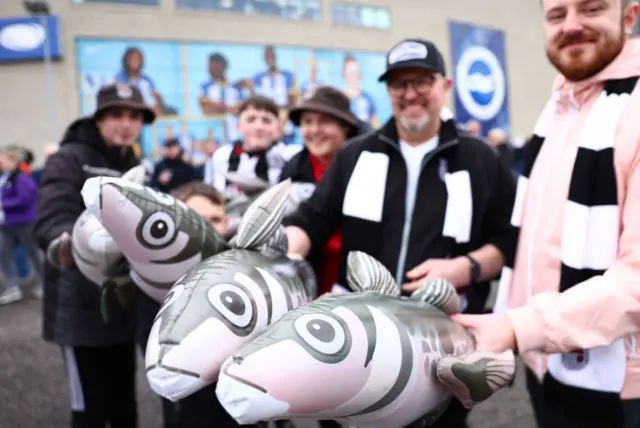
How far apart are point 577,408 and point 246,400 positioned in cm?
79

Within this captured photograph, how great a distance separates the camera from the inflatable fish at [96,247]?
1.32m

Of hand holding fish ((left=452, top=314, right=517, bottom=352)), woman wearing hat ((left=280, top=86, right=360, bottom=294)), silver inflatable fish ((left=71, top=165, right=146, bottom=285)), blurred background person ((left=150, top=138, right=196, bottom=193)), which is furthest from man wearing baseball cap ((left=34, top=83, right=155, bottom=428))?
blurred background person ((left=150, top=138, right=196, bottom=193))

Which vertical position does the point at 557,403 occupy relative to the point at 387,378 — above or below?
below

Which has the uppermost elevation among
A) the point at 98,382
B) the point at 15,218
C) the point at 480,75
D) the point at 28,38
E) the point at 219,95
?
the point at 28,38

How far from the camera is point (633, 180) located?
1.04 meters

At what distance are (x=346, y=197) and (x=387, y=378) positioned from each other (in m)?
0.82

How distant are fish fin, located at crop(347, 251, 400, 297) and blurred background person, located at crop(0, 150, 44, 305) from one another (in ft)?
16.9

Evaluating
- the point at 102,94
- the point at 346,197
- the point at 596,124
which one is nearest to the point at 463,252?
the point at 346,197

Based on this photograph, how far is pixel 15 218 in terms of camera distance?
5.43m

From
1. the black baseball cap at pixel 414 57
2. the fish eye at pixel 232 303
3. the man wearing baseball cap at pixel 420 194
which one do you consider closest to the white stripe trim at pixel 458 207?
the man wearing baseball cap at pixel 420 194

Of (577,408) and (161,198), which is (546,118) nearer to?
(577,408)

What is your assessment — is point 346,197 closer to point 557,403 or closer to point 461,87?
point 557,403

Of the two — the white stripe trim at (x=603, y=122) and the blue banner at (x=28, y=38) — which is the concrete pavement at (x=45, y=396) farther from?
the blue banner at (x=28, y=38)

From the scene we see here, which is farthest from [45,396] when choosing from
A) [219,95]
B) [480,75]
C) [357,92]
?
[480,75]
